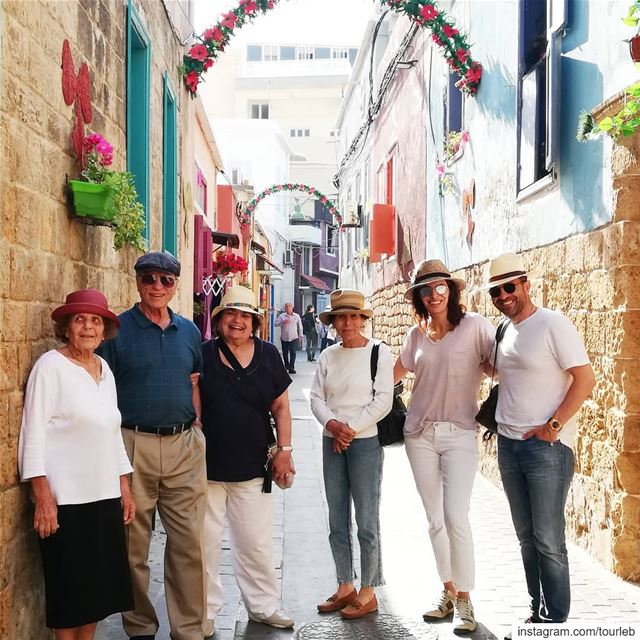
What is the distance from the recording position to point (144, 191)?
Answer: 689 cm

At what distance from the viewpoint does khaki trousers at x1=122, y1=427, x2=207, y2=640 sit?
4.28 meters

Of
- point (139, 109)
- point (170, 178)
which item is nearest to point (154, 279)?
point (139, 109)

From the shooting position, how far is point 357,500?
4.86m

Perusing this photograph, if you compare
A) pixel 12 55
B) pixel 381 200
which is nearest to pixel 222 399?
pixel 12 55

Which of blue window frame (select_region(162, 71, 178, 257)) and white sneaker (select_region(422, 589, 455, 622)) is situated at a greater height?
blue window frame (select_region(162, 71, 178, 257))

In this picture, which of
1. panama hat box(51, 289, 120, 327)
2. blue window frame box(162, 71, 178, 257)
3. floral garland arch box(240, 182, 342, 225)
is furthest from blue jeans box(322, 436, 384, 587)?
floral garland arch box(240, 182, 342, 225)

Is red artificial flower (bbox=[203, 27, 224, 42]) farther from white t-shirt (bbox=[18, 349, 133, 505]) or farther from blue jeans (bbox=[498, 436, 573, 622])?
blue jeans (bbox=[498, 436, 573, 622])

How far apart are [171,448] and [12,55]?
6.36 ft

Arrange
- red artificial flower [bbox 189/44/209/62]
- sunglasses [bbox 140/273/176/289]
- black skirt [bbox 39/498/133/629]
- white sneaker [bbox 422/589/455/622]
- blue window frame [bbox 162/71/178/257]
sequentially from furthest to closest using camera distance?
red artificial flower [bbox 189/44/209/62], blue window frame [bbox 162/71/178/257], white sneaker [bbox 422/589/455/622], sunglasses [bbox 140/273/176/289], black skirt [bbox 39/498/133/629]

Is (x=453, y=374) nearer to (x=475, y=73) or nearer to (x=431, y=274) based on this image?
(x=431, y=274)

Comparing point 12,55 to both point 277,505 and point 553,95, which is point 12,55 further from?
point 277,505

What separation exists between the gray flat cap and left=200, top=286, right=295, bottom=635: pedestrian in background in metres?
0.38

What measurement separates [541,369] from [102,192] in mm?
2316

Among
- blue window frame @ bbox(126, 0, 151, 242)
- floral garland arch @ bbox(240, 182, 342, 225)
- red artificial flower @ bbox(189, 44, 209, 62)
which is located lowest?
blue window frame @ bbox(126, 0, 151, 242)
